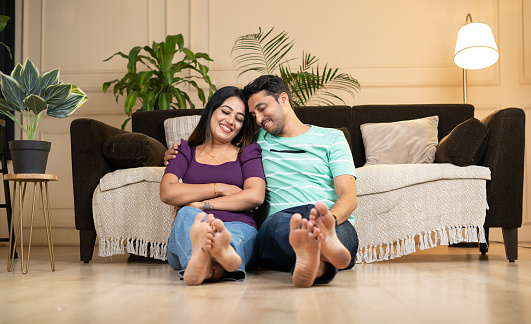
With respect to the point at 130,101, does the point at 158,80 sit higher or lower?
higher

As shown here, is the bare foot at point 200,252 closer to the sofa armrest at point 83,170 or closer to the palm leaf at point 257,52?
the sofa armrest at point 83,170

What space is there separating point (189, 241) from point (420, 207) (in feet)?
3.71

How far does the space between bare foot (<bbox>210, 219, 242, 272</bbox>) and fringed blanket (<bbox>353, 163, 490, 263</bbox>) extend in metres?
0.94

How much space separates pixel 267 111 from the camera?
2.00 meters

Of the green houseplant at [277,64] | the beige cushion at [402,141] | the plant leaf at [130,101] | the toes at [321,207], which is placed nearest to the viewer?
the toes at [321,207]

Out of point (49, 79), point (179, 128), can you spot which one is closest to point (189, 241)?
point (49, 79)

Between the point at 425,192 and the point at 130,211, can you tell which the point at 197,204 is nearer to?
the point at 130,211

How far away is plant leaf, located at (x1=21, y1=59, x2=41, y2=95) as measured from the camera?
204 cm

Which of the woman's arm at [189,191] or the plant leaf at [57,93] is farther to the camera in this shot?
the plant leaf at [57,93]

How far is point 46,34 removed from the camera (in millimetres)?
4172

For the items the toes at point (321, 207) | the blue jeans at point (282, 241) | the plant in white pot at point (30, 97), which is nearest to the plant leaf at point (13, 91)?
the plant in white pot at point (30, 97)

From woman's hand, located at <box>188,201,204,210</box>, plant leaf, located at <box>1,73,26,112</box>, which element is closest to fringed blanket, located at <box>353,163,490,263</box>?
woman's hand, located at <box>188,201,204,210</box>

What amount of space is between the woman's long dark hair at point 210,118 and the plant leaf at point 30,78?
24.6 inches

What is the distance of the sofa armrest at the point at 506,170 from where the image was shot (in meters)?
2.34
